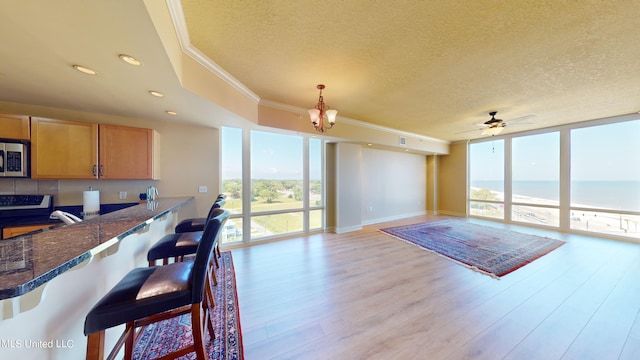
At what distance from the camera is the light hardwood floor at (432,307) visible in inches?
62.7

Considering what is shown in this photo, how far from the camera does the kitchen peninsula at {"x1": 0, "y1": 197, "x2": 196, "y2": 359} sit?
0.69 m

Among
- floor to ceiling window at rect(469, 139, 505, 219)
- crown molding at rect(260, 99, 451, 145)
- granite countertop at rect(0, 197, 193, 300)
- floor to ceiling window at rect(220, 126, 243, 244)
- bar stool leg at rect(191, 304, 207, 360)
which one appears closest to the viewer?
granite countertop at rect(0, 197, 193, 300)

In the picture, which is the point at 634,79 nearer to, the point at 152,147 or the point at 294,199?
the point at 294,199

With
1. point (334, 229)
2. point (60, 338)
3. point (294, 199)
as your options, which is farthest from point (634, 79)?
point (60, 338)

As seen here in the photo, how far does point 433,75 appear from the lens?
2.68 metres

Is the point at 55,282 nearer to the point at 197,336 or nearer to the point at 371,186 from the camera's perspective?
the point at 197,336

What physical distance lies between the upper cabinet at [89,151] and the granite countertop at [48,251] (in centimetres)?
191

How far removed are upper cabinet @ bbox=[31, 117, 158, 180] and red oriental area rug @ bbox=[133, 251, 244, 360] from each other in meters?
2.11

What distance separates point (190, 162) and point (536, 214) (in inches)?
331

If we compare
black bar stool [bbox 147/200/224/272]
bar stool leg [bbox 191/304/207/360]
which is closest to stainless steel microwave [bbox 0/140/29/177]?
Answer: black bar stool [bbox 147/200/224/272]

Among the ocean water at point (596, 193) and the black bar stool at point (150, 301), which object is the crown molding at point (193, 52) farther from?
the ocean water at point (596, 193)

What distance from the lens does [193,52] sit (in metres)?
2.10

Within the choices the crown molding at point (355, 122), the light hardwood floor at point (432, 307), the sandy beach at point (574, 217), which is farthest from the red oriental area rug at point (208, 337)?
Result: the sandy beach at point (574, 217)

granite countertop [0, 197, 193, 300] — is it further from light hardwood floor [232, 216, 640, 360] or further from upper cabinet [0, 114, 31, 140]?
upper cabinet [0, 114, 31, 140]
